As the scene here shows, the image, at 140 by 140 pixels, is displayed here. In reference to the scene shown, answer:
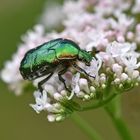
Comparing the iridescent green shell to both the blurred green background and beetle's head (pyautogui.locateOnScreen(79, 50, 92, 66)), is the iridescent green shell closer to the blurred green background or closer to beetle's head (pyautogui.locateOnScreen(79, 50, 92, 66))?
beetle's head (pyautogui.locateOnScreen(79, 50, 92, 66))

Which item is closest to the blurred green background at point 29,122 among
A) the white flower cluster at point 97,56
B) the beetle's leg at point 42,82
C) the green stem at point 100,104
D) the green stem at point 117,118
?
the white flower cluster at point 97,56

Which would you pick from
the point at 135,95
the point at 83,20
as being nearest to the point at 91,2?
the point at 83,20

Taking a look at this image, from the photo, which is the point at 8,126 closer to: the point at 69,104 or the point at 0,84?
the point at 0,84

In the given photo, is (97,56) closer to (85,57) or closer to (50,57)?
(85,57)

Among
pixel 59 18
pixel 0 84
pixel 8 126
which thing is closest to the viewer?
pixel 59 18

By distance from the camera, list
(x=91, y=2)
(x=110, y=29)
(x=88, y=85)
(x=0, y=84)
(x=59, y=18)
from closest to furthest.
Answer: (x=88, y=85) < (x=110, y=29) < (x=91, y=2) < (x=59, y=18) < (x=0, y=84)

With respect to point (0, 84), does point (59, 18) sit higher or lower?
lower
